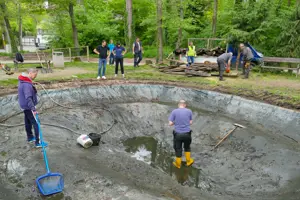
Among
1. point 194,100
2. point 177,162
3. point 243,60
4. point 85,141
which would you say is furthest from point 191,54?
point 85,141

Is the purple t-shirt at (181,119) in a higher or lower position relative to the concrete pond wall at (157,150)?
higher

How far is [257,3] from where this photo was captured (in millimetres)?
16516

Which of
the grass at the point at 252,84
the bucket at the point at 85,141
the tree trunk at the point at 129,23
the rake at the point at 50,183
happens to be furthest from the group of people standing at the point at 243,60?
the tree trunk at the point at 129,23

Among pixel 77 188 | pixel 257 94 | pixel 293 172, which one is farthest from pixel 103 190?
pixel 257 94

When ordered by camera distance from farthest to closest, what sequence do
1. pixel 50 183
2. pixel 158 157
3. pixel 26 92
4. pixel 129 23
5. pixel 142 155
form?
pixel 129 23, pixel 142 155, pixel 158 157, pixel 26 92, pixel 50 183

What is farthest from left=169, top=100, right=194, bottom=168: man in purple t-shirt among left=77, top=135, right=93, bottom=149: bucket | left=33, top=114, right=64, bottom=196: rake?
left=33, top=114, right=64, bottom=196: rake

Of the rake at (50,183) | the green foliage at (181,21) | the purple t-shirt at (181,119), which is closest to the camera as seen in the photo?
the rake at (50,183)

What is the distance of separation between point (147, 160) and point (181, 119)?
2165mm

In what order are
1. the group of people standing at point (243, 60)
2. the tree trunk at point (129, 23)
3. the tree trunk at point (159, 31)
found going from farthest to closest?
the tree trunk at point (129, 23) < the tree trunk at point (159, 31) < the group of people standing at point (243, 60)

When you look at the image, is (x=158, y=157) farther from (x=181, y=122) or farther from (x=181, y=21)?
(x=181, y=21)

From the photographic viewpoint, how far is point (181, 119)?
656 cm

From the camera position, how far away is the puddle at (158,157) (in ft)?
22.4

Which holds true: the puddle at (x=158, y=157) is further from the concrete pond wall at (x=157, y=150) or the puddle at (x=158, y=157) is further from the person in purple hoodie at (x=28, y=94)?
the person in purple hoodie at (x=28, y=94)

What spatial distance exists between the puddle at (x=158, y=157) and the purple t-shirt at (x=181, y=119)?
1328mm
